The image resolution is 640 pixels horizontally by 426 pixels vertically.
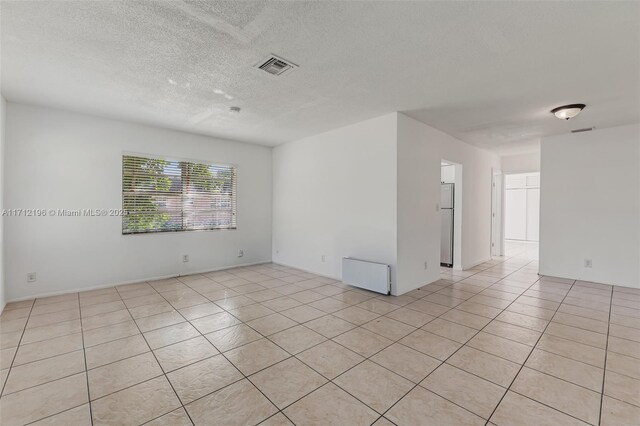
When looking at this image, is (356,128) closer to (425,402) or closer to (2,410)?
(425,402)

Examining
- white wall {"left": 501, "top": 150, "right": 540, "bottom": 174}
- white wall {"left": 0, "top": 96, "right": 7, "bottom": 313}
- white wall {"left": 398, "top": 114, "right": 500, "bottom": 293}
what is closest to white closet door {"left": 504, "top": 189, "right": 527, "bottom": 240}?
white wall {"left": 501, "top": 150, "right": 540, "bottom": 174}

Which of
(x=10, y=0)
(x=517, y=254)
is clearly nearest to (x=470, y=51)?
(x=10, y=0)

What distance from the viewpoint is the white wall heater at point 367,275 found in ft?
13.1

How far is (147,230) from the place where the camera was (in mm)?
4785

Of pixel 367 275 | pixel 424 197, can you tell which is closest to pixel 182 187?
pixel 367 275

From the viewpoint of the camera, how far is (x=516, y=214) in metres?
10.7

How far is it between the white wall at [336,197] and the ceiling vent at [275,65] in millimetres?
1877

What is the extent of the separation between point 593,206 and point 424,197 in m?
2.98

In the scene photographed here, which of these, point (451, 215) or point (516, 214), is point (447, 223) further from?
point (516, 214)

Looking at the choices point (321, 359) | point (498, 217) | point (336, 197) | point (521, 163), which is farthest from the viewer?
point (498, 217)

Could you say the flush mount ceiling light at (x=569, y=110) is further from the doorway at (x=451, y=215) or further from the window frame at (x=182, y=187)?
the window frame at (x=182, y=187)

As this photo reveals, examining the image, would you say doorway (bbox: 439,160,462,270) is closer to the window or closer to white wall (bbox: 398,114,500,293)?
white wall (bbox: 398,114,500,293)

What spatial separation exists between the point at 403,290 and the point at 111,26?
426 centimetres

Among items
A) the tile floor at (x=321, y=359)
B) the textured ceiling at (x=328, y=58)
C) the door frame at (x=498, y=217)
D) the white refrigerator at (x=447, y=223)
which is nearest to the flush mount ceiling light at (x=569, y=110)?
the textured ceiling at (x=328, y=58)
